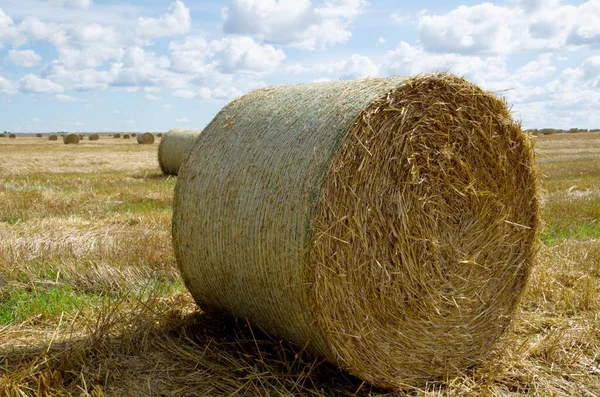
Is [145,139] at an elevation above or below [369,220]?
below

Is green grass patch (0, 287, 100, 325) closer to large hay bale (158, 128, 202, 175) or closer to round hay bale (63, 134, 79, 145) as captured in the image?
large hay bale (158, 128, 202, 175)

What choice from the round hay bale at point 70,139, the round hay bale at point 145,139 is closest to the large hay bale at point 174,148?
the round hay bale at point 145,139

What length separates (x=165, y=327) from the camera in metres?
5.03

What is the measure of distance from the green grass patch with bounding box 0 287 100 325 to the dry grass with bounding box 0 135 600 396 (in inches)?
0.6

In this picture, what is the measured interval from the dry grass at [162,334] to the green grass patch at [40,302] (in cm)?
1

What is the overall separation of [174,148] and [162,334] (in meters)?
12.9

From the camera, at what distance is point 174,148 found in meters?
17.3

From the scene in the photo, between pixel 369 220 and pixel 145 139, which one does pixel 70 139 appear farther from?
pixel 369 220

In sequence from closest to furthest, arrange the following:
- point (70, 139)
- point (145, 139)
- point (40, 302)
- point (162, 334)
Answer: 1. point (162, 334)
2. point (40, 302)
3. point (145, 139)
4. point (70, 139)

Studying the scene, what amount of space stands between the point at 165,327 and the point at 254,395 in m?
1.23

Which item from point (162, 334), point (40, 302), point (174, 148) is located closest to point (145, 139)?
point (174, 148)

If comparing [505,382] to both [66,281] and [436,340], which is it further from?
[66,281]

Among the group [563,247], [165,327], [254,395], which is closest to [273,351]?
[254,395]

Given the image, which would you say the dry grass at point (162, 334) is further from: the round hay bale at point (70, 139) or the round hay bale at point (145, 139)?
the round hay bale at point (70, 139)
